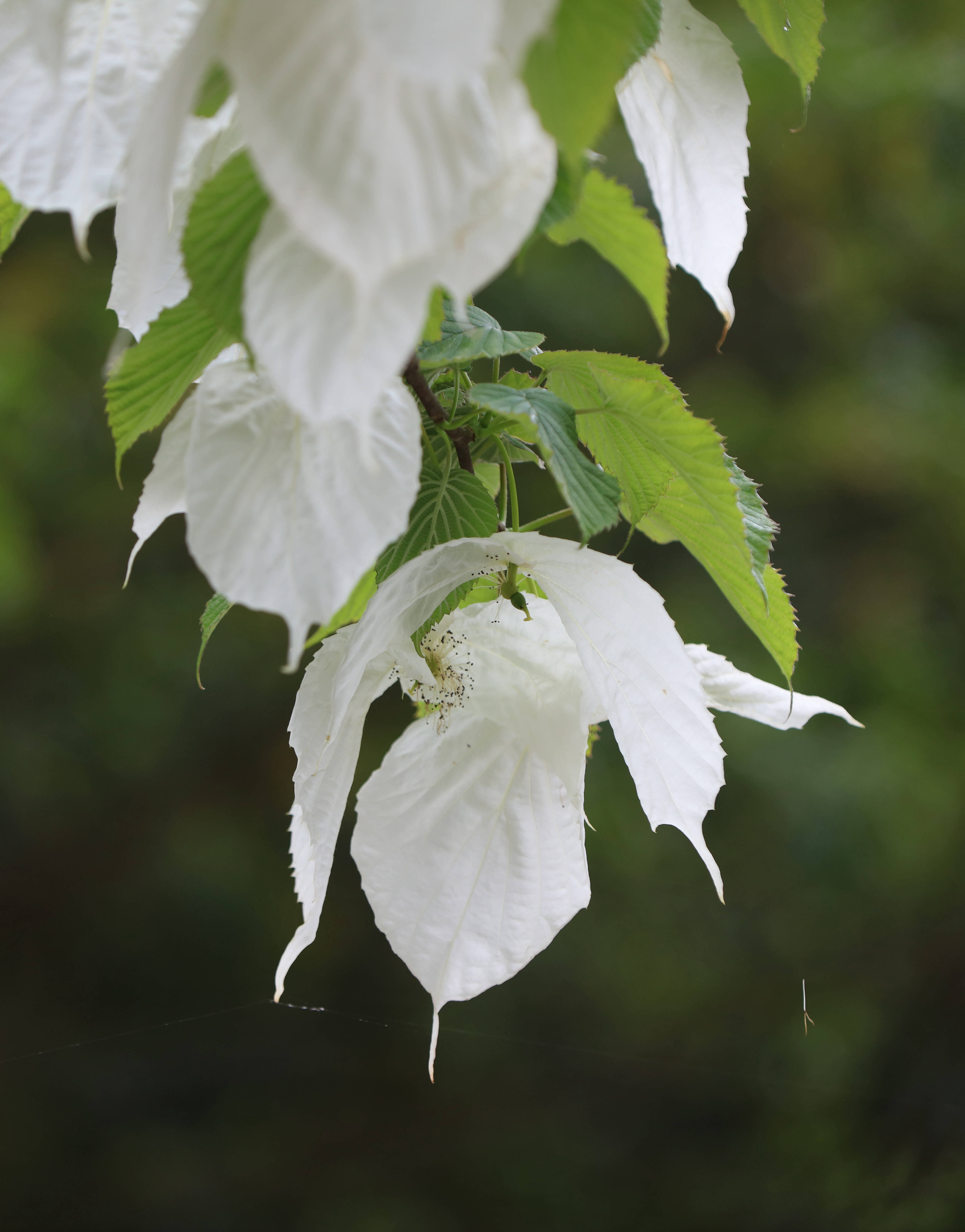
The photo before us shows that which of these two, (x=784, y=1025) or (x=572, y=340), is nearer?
(x=572, y=340)

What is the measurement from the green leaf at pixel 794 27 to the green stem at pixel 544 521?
0.38 feet

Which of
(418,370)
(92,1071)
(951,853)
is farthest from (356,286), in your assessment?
(92,1071)

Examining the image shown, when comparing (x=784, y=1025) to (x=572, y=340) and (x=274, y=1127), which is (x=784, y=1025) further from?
(x=572, y=340)

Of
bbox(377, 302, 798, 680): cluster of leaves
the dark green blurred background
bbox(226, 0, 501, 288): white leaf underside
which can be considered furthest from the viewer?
the dark green blurred background

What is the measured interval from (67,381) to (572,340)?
709mm

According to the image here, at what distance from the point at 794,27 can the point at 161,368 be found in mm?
167

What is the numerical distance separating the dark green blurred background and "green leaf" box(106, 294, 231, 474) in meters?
1.21

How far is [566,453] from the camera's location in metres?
0.22

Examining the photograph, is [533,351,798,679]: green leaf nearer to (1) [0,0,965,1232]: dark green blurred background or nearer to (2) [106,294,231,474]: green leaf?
(2) [106,294,231,474]: green leaf

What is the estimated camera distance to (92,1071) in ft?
5.13

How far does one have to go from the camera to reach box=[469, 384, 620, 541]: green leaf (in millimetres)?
205

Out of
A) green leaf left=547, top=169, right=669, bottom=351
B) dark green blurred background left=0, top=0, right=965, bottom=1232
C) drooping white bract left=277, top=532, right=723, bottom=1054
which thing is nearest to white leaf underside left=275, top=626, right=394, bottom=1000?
drooping white bract left=277, top=532, right=723, bottom=1054

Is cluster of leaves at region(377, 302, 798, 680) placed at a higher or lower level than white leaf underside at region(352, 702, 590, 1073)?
higher

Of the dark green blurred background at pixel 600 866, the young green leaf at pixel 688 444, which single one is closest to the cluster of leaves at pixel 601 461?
the young green leaf at pixel 688 444
